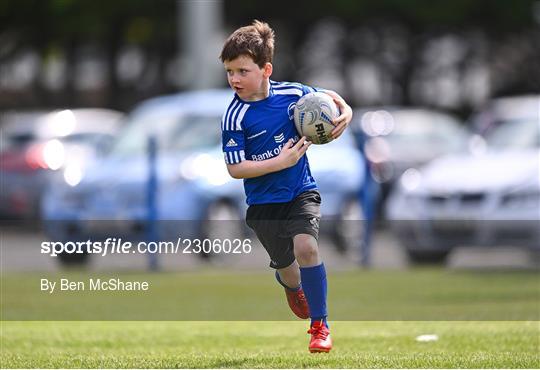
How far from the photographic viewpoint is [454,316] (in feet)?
37.9

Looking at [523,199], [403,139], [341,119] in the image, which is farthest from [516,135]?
[341,119]

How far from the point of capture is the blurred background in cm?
1605

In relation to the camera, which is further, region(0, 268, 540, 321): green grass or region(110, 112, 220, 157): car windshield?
region(110, 112, 220, 157): car windshield

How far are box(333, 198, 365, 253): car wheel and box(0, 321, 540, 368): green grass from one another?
6016mm

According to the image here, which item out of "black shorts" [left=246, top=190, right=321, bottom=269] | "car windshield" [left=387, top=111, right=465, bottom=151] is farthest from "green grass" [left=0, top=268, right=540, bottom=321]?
"car windshield" [left=387, top=111, right=465, bottom=151]

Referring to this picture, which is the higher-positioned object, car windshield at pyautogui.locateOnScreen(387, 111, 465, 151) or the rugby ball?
the rugby ball

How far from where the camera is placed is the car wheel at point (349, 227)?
56.9ft

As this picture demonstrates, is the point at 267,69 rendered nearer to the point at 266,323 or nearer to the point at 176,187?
the point at 266,323

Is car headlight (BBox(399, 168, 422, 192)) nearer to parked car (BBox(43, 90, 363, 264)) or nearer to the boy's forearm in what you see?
parked car (BBox(43, 90, 363, 264))

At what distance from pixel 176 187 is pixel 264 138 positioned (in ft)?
27.1

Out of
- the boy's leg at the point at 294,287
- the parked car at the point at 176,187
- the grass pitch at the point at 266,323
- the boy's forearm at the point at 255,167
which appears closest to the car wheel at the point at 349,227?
the parked car at the point at 176,187

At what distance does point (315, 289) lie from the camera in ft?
27.5

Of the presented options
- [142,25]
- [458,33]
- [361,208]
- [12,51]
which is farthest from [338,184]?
[458,33]

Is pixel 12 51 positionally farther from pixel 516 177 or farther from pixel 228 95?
pixel 516 177
